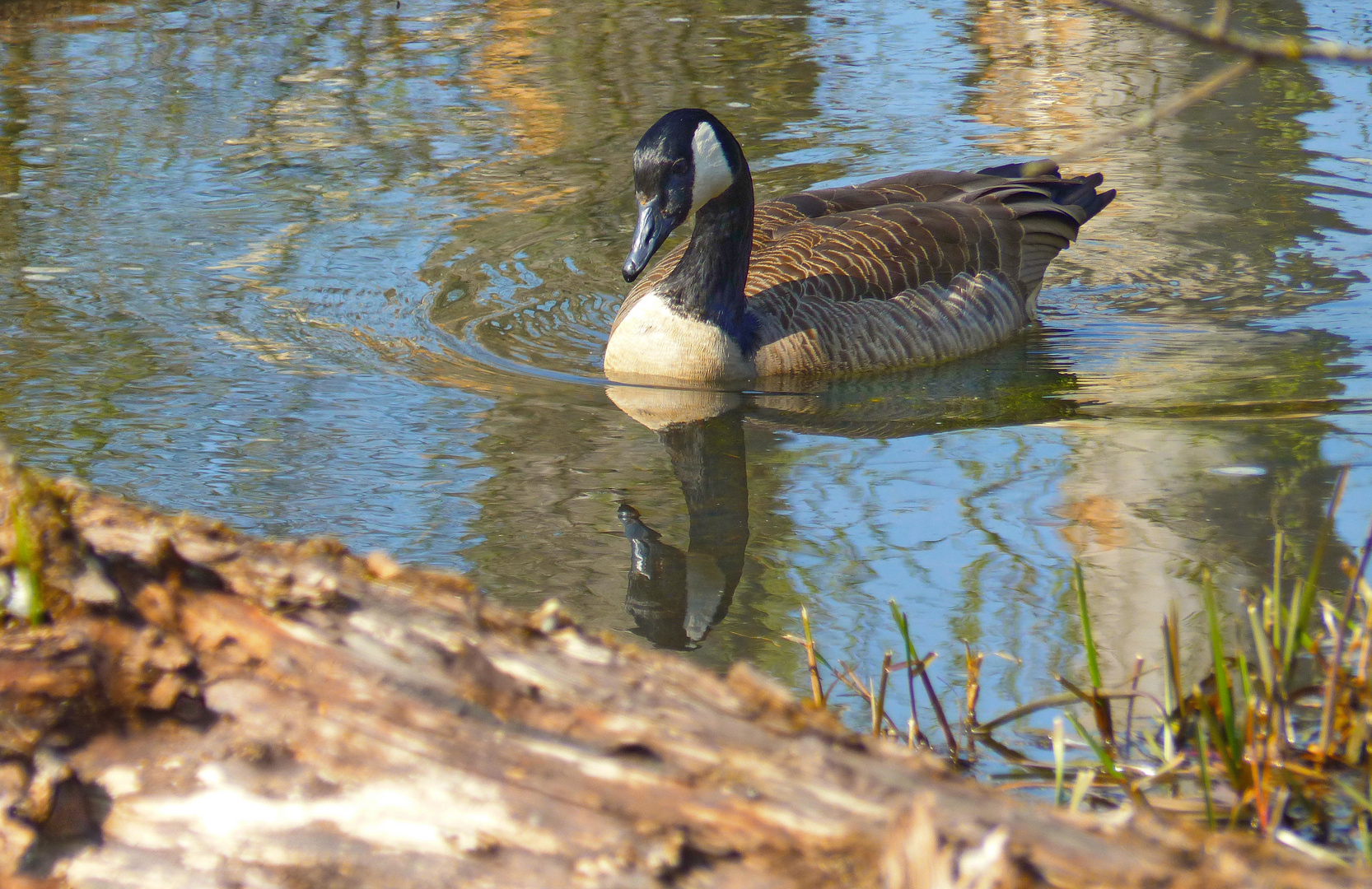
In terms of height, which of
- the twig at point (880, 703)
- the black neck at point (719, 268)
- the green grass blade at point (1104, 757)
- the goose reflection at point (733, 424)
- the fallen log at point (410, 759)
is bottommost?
the goose reflection at point (733, 424)

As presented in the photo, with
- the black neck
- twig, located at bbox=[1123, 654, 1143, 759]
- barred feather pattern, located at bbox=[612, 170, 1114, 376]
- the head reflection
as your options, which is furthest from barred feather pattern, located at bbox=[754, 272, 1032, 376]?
twig, located at bbox=[1123, 654, 1143, 759]

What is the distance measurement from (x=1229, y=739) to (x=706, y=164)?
4.61 m

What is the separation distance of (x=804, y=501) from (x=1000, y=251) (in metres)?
3.20

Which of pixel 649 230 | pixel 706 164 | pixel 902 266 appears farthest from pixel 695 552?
pixel 902 266

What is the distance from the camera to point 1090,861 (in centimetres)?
200

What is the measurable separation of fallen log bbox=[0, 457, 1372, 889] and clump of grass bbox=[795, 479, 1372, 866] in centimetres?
69

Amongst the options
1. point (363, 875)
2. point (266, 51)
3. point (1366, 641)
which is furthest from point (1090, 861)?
point (266, 51)

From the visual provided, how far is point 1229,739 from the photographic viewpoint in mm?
2861

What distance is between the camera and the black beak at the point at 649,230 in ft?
21.6

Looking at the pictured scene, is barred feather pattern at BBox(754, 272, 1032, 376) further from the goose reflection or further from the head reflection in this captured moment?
the head reflection

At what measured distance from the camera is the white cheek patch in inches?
271

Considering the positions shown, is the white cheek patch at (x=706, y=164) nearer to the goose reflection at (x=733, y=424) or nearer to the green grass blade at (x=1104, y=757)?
the goose reflection at (x=733, y=424)

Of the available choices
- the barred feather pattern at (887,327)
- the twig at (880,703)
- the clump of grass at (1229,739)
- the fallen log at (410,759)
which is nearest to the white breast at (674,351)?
the barred feather pattern at (887,327)

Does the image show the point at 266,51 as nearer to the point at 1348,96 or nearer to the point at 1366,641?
the point at 1348,96
